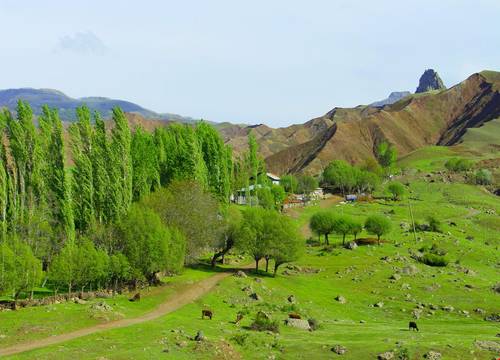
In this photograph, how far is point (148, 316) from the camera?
5781cm

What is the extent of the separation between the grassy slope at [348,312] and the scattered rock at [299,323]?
152cm

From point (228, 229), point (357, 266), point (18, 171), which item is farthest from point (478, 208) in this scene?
point (18, 171)

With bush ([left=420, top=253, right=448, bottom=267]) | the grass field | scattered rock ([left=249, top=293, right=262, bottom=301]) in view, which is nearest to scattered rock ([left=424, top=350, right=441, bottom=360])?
the grass field

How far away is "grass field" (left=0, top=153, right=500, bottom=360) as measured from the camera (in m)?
46.7

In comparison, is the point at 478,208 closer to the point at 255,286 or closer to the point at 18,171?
the point at 255,286

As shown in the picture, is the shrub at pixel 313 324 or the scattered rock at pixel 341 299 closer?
the shrub at pixel 313 324

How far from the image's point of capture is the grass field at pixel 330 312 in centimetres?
4666

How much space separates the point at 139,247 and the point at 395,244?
65.8 m

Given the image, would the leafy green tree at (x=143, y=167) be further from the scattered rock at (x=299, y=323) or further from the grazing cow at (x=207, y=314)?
the scattered rock at (x=299, y=323)

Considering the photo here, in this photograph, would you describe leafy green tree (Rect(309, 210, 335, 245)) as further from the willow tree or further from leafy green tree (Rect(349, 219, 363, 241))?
the willow tree

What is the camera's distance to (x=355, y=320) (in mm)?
69688

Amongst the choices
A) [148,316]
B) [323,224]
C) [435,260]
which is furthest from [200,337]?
[323,224]

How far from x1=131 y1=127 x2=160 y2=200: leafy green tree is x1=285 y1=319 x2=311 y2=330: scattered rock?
43.7m

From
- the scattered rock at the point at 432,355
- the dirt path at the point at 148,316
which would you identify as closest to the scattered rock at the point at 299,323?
the dirt path at the point at 148,316
